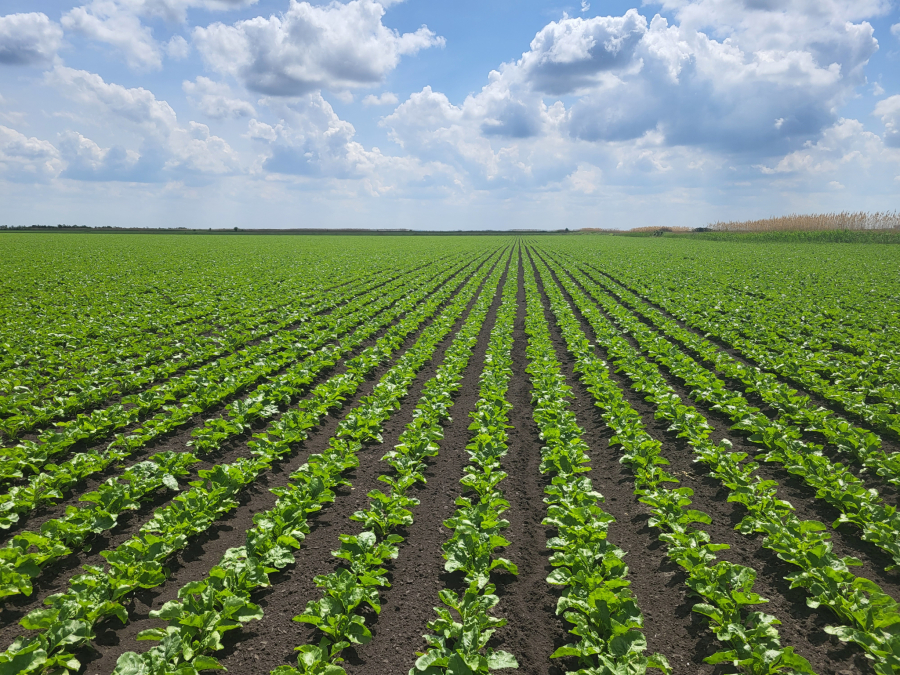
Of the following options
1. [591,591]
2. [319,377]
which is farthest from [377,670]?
[319,377]

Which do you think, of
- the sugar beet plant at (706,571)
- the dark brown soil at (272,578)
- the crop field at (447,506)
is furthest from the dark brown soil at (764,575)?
the dark brown soil at (272,578)

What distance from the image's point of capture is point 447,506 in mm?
6562

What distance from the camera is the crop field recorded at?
13.6 feet

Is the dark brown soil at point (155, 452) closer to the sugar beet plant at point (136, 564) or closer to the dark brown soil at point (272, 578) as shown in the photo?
the sugar beet plant at point (136, 564)

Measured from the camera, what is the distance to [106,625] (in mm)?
4395

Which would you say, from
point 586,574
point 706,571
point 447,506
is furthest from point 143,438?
point 706,571

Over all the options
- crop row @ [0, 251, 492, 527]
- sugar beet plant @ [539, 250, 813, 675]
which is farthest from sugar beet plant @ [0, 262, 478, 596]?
sugar beet plant @ [539, 250, 813, 675]

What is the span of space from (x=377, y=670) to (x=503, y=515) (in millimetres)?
2748

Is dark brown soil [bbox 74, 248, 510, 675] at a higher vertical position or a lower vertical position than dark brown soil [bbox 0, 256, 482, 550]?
lower

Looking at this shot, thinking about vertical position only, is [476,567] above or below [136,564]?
below

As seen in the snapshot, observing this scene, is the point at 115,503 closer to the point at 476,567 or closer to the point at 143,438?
the point at 143,438

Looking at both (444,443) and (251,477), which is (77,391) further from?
(444,443)

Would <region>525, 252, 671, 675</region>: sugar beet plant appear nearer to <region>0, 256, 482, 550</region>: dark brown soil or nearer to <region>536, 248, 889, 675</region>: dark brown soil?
<region>536, 248, 889, 675</region>: dark brown soil

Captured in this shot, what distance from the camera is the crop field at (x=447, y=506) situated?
13.6 feet
